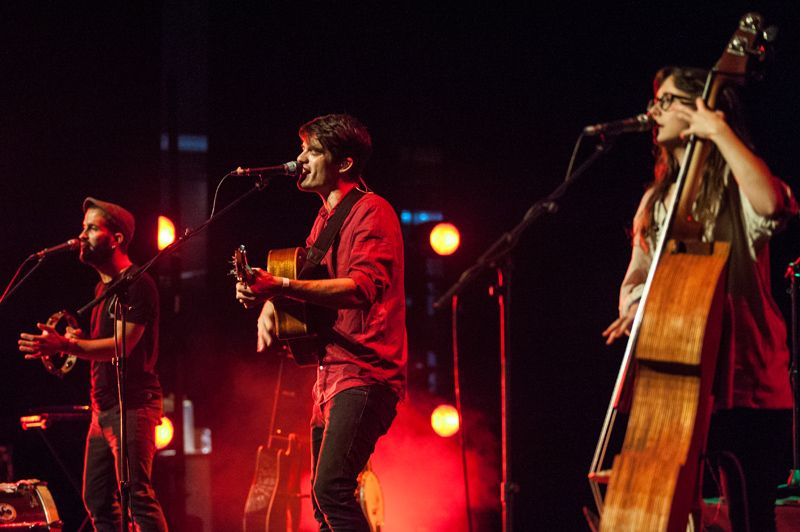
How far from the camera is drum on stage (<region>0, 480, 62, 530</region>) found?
5105 mm

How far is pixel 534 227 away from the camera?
6.43 m

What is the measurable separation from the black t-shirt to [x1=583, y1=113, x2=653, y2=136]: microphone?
9.45 ft

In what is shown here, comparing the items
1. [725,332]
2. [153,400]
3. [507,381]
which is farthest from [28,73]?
[725,332]

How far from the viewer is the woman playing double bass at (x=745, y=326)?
249cm

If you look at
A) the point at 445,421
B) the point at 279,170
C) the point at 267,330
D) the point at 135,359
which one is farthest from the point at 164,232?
the point at 267,330

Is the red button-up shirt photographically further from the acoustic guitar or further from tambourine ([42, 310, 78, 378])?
tambourine ([42, 310, 78, 378])

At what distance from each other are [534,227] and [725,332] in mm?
3918

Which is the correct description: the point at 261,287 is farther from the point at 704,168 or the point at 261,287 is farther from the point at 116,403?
the point at 116,403

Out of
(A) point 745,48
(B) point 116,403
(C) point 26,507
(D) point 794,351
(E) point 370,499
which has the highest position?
(A) point 745,48

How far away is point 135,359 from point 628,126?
3.30m

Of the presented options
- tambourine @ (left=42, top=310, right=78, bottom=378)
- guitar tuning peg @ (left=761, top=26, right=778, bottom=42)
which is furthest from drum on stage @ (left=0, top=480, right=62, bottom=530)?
guitar tuning peg @ (left=761, top=26, right=778, bottom=42)

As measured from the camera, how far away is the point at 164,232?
6.79 meters

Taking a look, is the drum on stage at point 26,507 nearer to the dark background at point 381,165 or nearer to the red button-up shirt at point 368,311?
the dark background at point 381,165

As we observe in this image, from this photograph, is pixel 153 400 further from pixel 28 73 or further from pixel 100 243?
pixel 28 73
